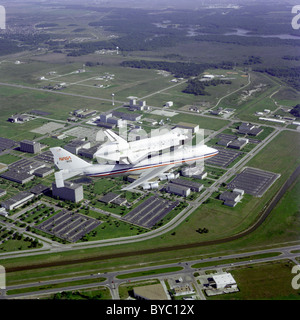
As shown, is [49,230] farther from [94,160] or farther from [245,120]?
[245,120]

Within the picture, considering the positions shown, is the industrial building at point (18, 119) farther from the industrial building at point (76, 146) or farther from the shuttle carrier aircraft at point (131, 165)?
the shuttle carrier aircraft at point (131, 165)

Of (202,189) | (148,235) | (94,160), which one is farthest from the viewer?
(94,160)

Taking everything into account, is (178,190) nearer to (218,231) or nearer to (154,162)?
(218,231)

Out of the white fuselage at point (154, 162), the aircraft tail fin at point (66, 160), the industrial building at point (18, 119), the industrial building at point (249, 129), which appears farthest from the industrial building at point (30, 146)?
the industrial building at point (249, 129)

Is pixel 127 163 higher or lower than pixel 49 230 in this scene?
higher

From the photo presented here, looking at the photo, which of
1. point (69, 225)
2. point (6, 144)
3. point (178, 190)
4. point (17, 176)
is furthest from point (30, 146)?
point (178, 190)

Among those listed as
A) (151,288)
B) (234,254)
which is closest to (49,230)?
(151,288)
